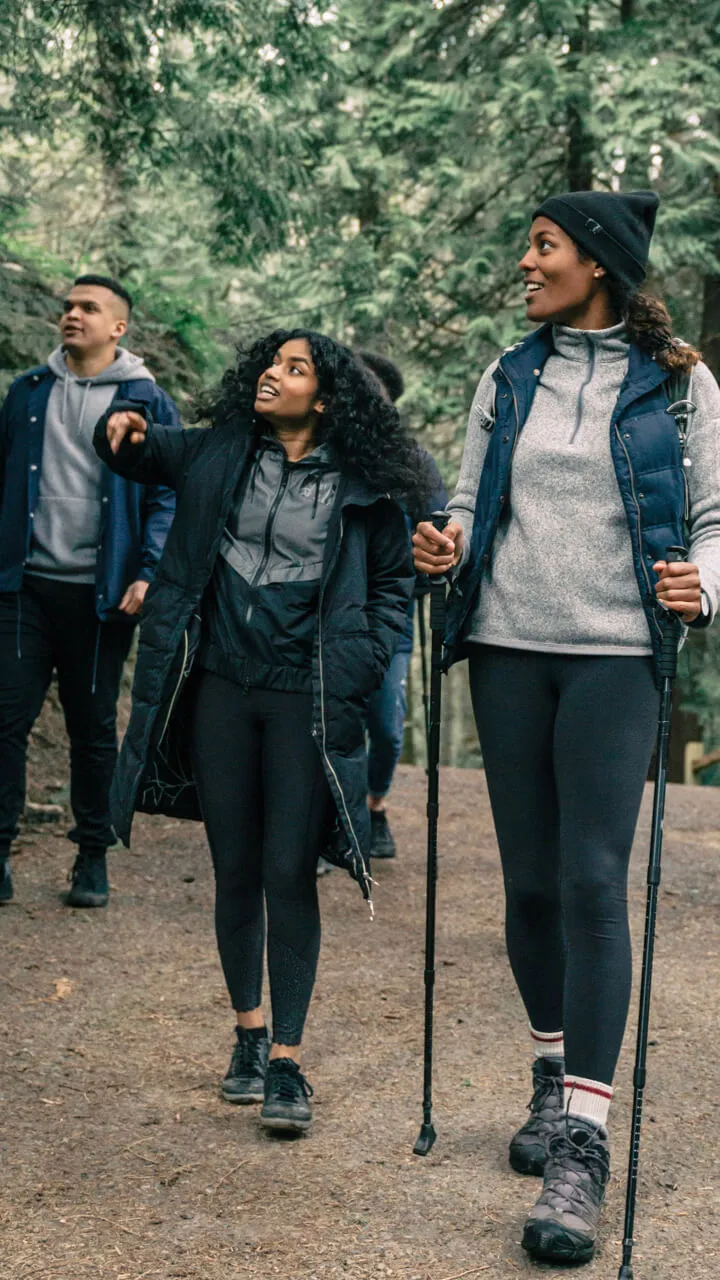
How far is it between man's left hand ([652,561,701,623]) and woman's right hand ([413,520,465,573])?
22.1 inches

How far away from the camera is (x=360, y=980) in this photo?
18.7ft

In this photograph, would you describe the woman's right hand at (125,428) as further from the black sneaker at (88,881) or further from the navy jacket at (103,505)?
the black sneaker at (88,881)

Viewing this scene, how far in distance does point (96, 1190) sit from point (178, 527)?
1826 millimetres

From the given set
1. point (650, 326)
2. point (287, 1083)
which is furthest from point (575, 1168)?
point (650, 326)

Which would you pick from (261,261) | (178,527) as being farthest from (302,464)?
(261,261)

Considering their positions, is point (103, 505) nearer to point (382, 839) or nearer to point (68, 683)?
point (68, 683)

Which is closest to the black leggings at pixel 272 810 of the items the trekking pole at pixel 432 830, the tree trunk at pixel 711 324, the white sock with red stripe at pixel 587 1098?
the trekking pole at pixel 432 830

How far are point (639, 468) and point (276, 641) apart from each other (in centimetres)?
118

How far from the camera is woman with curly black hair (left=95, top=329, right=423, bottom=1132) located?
3.99 metres

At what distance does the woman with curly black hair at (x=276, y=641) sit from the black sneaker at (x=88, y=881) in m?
2.47

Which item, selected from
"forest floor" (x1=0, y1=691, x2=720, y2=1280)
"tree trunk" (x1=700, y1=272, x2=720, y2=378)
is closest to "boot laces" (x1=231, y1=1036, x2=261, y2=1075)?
"forest floor" (x1=0, y1=691, x2=720, y2=1280)

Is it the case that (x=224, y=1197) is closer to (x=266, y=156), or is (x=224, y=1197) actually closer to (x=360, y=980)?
(x=360, y=980)

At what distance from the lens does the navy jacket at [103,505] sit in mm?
5996

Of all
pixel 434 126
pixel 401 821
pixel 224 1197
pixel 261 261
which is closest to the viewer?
pixel 224 1197
